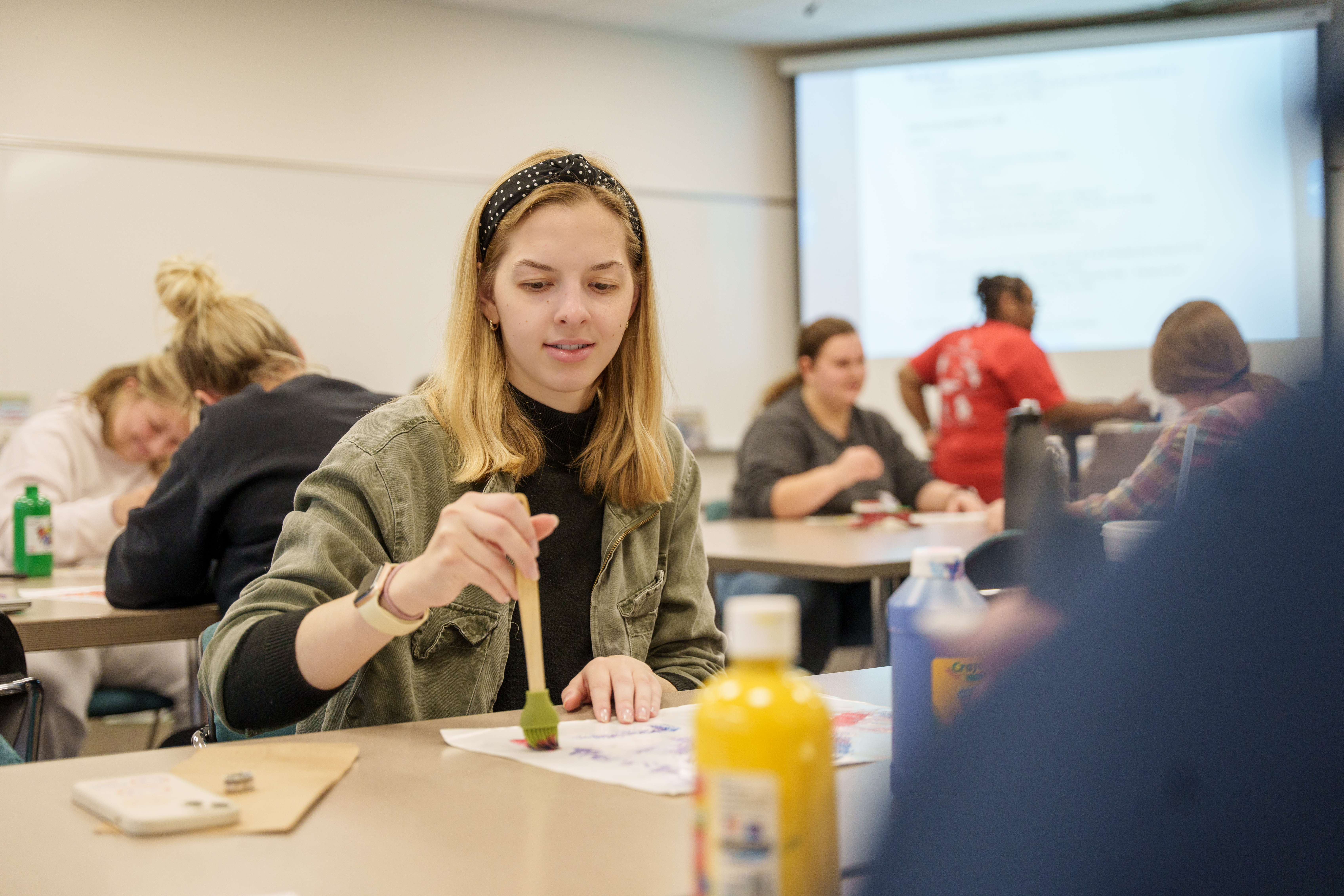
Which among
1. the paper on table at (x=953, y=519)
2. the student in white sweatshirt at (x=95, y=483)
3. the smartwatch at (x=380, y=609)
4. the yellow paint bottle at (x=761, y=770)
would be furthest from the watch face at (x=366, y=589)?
the paper on table at (x=953, y=519)

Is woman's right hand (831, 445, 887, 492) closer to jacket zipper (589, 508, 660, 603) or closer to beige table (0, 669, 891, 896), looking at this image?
jacket zipper (589, 508, 660, 603)

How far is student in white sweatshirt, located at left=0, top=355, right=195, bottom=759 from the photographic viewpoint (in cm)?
282

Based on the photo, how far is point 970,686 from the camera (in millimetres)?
893

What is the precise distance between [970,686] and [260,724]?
712 millimetres

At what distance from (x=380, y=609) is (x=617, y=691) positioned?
262mm

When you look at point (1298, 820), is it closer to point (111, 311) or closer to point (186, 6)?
point (111, 311)

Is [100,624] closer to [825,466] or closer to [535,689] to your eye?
[535,689]

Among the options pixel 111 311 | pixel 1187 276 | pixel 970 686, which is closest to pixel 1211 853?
pixel 970 686

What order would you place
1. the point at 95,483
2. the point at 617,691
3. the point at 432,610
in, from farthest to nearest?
the point at 95,483 → the point at 432,610 → the point at 617,691

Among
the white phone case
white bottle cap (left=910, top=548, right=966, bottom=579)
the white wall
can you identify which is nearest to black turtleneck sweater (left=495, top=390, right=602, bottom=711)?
the white phone case

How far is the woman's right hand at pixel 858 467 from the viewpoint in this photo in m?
3.67

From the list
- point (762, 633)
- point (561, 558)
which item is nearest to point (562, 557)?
point (561, 558)

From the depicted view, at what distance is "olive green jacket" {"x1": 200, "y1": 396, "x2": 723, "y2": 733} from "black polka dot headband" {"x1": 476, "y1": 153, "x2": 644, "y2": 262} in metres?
0.24

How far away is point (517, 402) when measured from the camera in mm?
1553
